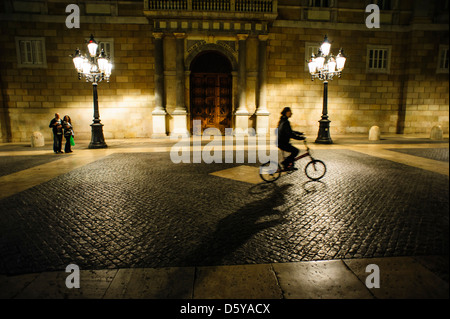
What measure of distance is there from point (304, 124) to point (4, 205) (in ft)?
52.2

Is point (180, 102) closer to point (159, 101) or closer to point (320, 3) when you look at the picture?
point (159, 101)

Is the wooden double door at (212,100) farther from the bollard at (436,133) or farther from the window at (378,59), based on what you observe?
the bollard at (436,133)

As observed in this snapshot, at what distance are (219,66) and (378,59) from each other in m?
10.6

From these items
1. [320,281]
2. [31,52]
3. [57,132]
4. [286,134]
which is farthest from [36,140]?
[320,281]

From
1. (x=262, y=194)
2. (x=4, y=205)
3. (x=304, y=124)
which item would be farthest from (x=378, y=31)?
(x=4, y=205)

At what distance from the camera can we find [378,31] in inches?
679

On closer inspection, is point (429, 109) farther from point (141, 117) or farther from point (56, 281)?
point (56, 281)

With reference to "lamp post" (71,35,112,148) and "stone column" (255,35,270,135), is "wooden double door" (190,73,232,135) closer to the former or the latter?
"stone column" (255,35,270,135)

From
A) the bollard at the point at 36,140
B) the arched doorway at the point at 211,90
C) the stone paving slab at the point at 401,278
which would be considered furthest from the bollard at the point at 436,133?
the bollard at the point at 36,140

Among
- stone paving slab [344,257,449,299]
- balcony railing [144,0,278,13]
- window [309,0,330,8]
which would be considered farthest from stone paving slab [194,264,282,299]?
window [309,0,330,8]

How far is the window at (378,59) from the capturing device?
57.2ft

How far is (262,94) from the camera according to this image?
16.4 meters

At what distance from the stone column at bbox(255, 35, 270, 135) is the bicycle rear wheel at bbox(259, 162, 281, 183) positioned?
991 cm

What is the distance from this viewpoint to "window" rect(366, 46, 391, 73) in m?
17.4
